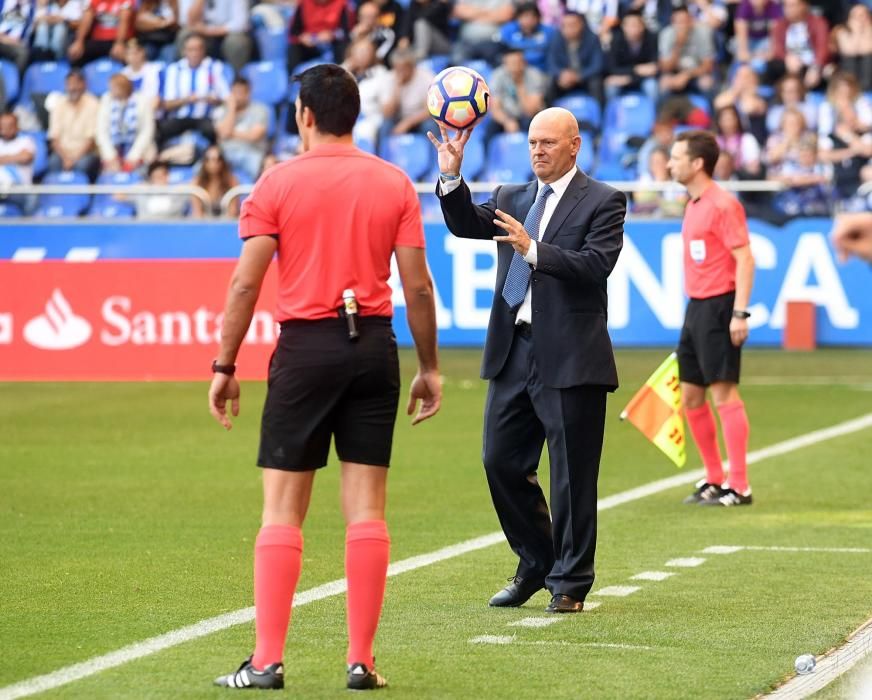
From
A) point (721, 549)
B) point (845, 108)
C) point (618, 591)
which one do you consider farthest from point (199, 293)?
point (618, 591)

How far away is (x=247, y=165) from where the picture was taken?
23.5 m

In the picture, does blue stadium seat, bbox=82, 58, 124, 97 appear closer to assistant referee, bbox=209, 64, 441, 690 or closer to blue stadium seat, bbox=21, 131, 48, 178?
blue stadium seat, bbox=21, 131, 48, 178

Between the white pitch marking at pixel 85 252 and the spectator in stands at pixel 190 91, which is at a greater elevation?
the spectator in stands at pixel 190 91

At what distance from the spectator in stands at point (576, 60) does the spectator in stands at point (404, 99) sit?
1674mm

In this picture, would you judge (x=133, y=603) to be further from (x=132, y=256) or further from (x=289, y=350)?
(x=132, y=256)

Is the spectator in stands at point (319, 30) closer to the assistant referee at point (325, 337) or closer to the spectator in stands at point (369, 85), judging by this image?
the spectator in stands at point (369, 85)

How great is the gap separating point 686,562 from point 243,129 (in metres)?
16.0

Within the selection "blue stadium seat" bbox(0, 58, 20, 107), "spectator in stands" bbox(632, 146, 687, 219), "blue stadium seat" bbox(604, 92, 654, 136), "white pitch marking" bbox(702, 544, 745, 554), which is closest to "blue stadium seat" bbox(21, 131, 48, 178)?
"blue stadium seat" bbox(0, 58, 20, 107)

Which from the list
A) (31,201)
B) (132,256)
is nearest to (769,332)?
(132,256)

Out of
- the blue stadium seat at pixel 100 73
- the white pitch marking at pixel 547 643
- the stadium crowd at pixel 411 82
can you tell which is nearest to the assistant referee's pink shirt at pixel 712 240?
the white pitch marking at pixel 547 643

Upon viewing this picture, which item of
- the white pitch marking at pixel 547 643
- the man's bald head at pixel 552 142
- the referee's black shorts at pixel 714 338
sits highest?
the man's bald head at pixel 552 142

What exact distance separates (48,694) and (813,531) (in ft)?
16.9

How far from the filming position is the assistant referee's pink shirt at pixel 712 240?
1081cm

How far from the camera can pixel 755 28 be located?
A: 78.0ft
